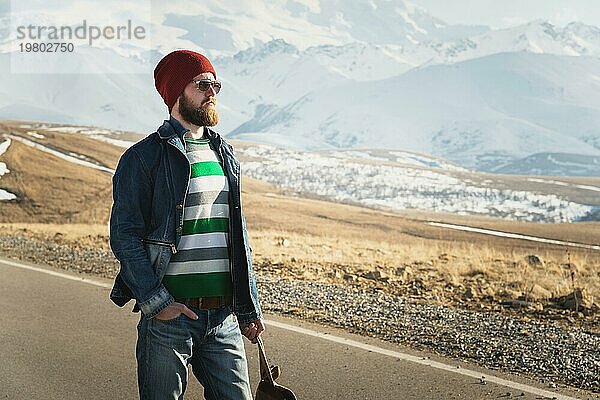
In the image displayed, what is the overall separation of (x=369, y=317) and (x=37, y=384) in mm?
3276

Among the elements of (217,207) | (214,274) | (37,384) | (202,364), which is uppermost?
(217,207)

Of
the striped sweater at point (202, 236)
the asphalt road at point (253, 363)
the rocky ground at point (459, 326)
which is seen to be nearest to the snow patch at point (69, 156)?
the rocky ground at point (459, 326)

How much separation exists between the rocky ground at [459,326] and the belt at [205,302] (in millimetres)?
3143

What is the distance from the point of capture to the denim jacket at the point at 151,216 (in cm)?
324

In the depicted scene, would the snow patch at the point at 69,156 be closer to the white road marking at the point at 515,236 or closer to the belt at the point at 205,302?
the white road marking at the point at 515,236

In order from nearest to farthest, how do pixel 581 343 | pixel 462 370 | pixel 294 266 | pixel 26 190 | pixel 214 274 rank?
1. pixel 214 274
2. pixel 462 370
3. pixel 581 343
4. pixel 294 266
5. pixel 26 190

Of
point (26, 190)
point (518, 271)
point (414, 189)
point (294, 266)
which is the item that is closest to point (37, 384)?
point (294, 266)

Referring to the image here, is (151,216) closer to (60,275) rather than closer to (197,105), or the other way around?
(197,105)

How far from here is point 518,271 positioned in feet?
45.2

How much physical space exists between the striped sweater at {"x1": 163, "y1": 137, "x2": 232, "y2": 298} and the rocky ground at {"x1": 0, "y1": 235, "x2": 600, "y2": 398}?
10.5ft

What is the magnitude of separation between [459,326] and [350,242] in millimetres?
13716

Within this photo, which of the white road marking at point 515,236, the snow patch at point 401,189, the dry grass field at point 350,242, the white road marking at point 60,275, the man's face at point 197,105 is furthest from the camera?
the snow patch at point 401,189

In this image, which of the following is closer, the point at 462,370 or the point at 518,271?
the point at 462,370

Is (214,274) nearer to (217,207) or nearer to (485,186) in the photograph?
(217,207)
